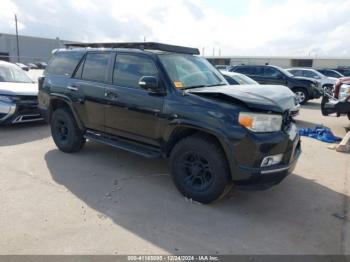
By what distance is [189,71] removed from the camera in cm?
464

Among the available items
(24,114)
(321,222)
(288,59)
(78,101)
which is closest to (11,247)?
(78,101)

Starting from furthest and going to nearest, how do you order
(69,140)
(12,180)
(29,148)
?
(29,148), (69,140), (12,180)

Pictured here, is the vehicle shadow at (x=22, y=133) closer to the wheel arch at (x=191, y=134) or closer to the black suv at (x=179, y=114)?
the black suv at (x=179, y=114)

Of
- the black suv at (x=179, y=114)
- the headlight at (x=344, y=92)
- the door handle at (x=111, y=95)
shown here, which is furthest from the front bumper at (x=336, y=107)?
the door handle at (x=111, y=95)

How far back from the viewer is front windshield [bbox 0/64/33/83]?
341 inches

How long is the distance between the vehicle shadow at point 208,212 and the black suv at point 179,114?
0.37 meters

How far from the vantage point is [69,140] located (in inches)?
227

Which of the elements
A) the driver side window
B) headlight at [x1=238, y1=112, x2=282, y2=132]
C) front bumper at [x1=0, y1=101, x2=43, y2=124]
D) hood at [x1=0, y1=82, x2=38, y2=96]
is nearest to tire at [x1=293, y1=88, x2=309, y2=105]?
the driver side window

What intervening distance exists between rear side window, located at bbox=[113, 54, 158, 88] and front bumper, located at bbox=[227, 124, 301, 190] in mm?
1639

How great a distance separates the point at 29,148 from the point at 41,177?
173cm

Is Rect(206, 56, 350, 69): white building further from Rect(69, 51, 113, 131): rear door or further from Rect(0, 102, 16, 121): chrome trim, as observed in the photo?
Rect(69, 51, 113, 131): rear door

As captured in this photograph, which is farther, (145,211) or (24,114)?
(24,114)

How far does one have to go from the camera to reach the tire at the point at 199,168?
12.3 ft

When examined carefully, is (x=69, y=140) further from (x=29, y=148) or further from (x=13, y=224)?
(x=13, y=224)
